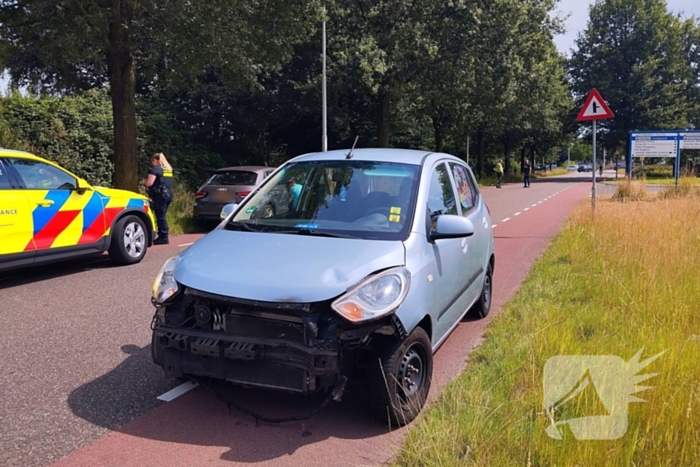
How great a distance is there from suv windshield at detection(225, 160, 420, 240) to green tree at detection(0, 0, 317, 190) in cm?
978

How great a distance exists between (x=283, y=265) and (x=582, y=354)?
235 centimetres

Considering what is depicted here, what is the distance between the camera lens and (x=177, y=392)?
423 centimetres

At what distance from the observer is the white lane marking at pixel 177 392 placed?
4.12 metres

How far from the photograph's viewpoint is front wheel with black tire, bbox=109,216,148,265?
9.03m

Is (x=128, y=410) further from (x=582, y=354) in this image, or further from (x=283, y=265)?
(x=582, y=354)


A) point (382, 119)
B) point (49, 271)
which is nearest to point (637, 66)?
point (382, 119)

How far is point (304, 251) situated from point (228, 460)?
4.37ft

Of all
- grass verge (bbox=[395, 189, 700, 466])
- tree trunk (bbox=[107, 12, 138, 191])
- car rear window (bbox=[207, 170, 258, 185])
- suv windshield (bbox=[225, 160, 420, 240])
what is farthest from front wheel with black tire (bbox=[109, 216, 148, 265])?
grass verge (bbox=[395, 189, 700, 466])

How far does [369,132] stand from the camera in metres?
32.5

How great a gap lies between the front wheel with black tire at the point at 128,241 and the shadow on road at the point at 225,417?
4977mm

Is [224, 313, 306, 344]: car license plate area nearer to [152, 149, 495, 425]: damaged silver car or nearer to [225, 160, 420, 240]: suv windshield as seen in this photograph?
[152, 149, 495, 425]: damaged silver car

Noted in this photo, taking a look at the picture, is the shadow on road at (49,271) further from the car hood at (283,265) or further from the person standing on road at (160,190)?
the car hood at (283,265)

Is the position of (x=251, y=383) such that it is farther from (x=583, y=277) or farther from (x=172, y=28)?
(x=172, y=28)

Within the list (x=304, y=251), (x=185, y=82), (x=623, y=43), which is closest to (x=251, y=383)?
(x=304, y=251)
